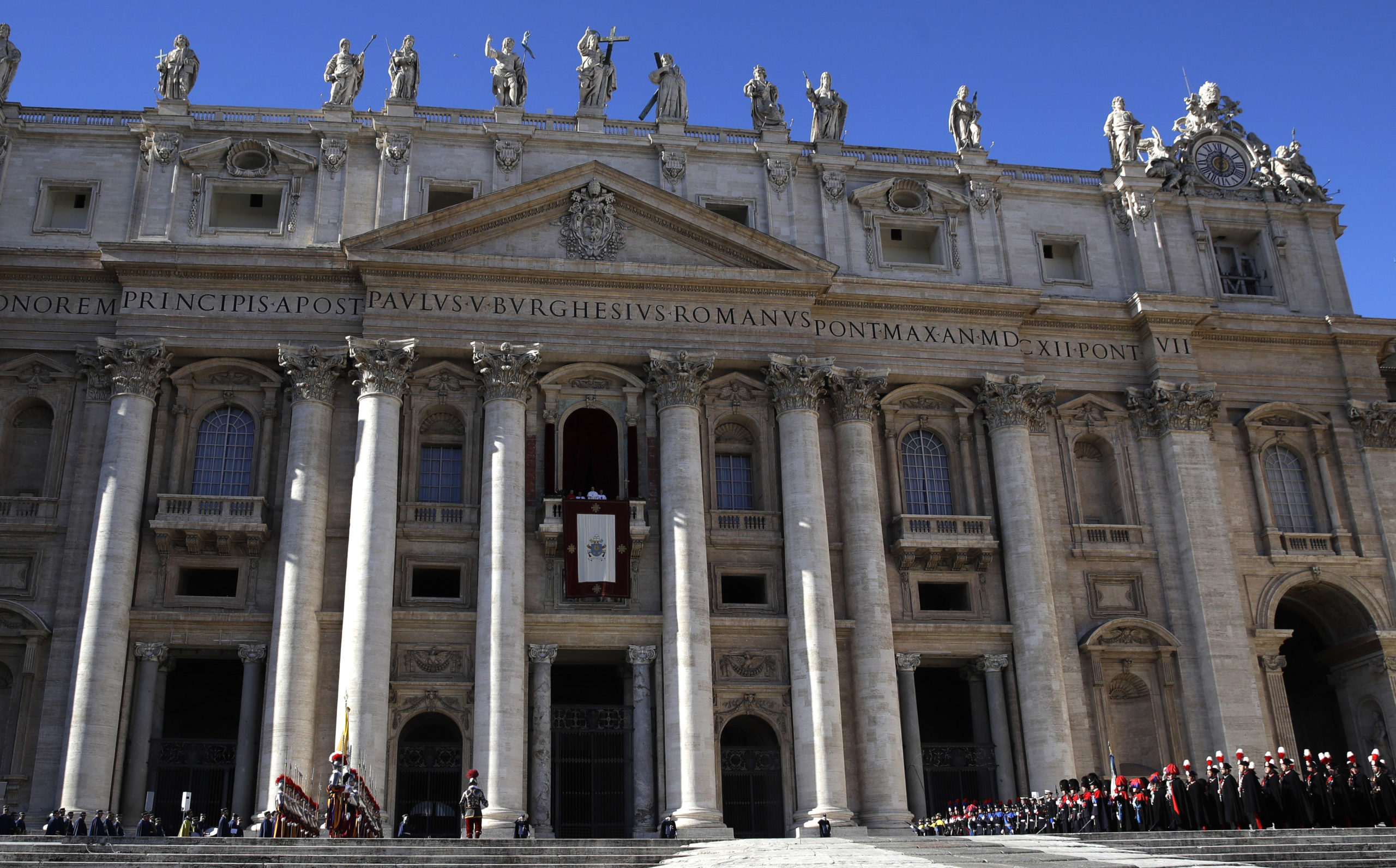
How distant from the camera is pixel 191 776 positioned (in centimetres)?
3256

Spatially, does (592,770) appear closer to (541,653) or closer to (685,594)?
(541,653)

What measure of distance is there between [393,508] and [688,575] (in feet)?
24.9

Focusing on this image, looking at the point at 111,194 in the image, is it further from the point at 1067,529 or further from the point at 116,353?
the point at 1067,529

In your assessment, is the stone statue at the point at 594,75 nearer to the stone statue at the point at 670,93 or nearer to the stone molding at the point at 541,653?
the stone statue at the point at 670,93

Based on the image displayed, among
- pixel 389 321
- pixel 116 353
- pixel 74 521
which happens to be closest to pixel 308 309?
pixel 389 321

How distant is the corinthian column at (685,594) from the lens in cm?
3222

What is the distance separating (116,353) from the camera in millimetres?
34406

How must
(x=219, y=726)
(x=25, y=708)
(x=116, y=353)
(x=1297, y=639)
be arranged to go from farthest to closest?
(x=1297, y=639)
(x=219, y=726)
(x=116, y=353)
(x=25, y=708)

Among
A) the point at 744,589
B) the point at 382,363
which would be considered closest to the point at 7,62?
the point at 382,363

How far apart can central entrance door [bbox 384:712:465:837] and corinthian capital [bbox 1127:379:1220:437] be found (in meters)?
21.1

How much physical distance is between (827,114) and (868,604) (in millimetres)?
15147

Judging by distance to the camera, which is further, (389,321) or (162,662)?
(389,321)

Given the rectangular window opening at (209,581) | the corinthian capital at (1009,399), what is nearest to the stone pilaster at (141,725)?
the rectangular window opening at (209,581)

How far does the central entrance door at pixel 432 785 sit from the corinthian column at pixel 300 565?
2313 millimetres
